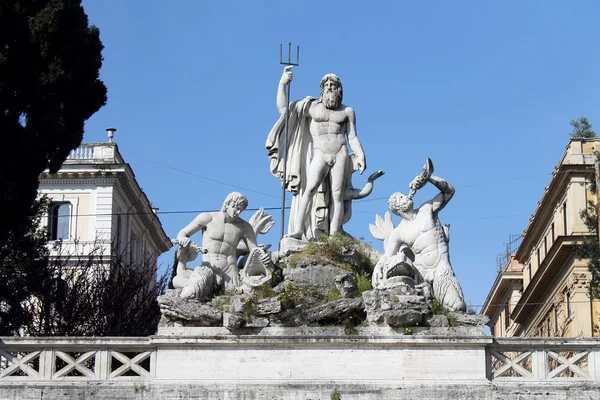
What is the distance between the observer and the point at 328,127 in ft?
82.3

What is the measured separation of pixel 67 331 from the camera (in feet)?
125

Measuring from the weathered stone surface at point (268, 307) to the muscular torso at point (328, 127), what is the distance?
351cm

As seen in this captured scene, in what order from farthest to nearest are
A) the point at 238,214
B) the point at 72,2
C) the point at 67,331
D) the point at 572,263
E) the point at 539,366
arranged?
1. the point at 572,263
2. the point at 67,331
3. the point at 72,2
4. the point at 238,214
5. the point at 539,366

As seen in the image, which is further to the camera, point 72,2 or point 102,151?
point 102,151

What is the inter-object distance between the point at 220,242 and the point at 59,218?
31671 mm

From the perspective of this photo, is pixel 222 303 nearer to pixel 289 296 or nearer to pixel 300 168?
pixel 289 296

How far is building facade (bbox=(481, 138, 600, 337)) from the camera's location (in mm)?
51969

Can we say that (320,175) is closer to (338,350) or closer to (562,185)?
(338,350)

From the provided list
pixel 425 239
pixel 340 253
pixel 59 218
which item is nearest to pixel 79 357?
pixel 340 253

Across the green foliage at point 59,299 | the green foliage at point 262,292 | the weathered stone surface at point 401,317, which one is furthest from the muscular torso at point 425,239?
the green foliage at point 59,299

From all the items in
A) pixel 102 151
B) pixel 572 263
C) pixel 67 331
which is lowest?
pixel 67 331

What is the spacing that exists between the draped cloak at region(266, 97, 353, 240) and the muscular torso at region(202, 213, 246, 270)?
1407 mm

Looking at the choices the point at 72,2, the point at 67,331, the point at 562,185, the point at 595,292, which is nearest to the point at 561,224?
the point at 562,185

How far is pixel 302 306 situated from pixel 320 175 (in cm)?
297
